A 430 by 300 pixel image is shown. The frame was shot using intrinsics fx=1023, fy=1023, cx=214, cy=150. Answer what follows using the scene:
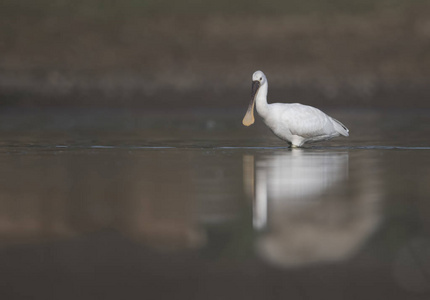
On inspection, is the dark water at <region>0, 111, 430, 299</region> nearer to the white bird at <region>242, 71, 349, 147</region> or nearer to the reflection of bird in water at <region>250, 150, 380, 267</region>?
the reflection of bird in water at <region>250, 150, 380, 267</region>

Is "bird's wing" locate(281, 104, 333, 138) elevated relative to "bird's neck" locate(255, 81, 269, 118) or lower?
lower

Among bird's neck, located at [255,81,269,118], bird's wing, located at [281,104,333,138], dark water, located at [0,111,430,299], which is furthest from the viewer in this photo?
bird's neck, located at [255,81,269,118]

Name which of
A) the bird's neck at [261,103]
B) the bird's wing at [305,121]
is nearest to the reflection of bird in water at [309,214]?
the bird's wing at [305,121]

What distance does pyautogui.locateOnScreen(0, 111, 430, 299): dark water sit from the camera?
4.23 metres

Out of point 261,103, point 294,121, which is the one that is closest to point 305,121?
point 294,121

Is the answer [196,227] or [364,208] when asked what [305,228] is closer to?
[196,227]

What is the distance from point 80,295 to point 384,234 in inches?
80.2

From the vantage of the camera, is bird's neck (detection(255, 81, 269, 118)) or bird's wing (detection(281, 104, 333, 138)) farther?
bird's neck (detection(255, 81, 269, 118))

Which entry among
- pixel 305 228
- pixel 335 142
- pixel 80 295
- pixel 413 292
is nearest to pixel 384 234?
pixel 305 228

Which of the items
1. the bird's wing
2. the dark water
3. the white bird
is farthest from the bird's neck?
the dark water

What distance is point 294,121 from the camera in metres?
13.1

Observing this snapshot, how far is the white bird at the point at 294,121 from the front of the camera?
13117 millimetres

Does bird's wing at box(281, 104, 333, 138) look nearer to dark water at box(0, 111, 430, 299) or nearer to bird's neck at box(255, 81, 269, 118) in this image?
bird's neck at box(255, 81, 269, 118)

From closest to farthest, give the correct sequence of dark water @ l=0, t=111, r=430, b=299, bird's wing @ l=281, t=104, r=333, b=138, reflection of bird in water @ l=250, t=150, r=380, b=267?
dark water @ l=0, t=111, r=430, b=299 → reflection of bird in water @ l=250, t=150, r=380, b=267 → bird's wing @ l=281, t=104, r=333, b=138
